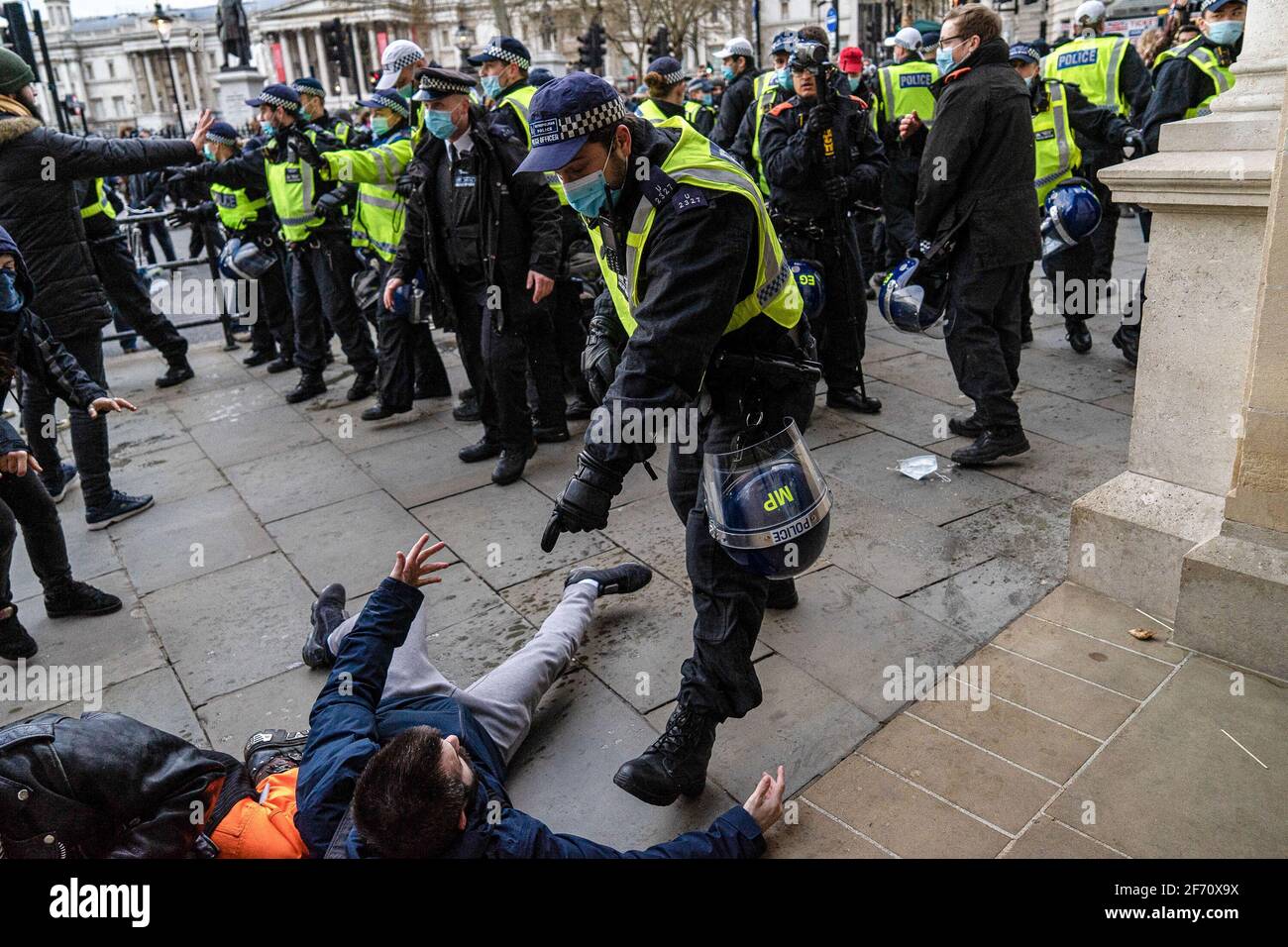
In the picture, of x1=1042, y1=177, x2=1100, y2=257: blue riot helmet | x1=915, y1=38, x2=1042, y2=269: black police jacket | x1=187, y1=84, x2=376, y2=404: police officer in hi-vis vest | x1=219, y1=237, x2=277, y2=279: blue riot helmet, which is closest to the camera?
x1=915, y1=38, x2=1042, y2=269: black police jacket

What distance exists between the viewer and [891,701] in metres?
3.15

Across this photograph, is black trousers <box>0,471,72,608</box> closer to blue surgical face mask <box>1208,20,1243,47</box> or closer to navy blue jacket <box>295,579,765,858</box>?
navy blue jacket <box>295,579,765,858</box>

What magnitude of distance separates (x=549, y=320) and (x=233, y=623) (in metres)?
2.51

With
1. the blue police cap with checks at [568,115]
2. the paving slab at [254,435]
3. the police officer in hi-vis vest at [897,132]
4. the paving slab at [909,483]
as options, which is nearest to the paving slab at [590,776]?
the blue police cap with checks at [568,115]

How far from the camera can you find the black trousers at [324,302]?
7030 millimetres

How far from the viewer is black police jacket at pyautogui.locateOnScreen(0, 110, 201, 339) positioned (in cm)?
498

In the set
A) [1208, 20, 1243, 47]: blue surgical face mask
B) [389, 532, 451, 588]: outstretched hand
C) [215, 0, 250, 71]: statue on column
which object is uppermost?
[215, 0, 250, 71]: statue on column

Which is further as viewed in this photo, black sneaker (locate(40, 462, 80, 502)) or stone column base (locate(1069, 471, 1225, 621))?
black sneaker (locate(40, 462, 80, 502))

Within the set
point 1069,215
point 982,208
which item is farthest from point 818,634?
point 1069,215

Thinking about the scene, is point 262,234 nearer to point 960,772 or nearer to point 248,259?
point 248,259

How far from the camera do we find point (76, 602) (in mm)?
4336

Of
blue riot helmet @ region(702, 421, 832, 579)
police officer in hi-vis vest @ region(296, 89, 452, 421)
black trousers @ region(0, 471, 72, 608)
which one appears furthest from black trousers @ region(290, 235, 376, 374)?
blue riot helmet @ region(702, 421, 832, 579)

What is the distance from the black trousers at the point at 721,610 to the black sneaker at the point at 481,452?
3153 millimetres

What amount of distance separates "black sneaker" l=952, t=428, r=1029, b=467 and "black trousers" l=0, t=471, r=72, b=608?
4272mm
